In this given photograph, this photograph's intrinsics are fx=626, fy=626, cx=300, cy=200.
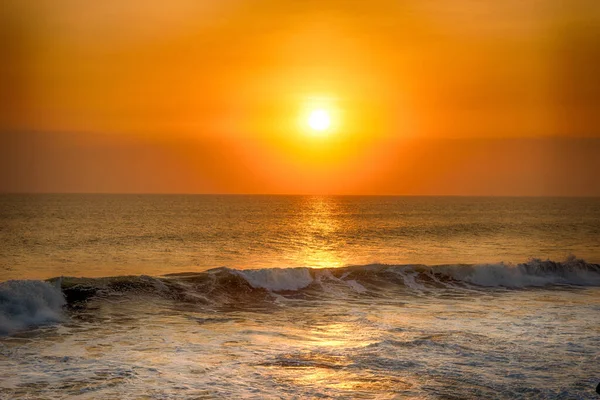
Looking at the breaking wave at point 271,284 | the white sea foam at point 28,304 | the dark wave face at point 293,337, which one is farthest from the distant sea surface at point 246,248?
the dark wave face at point 293,337

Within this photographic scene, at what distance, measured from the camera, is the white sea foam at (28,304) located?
74.9ft

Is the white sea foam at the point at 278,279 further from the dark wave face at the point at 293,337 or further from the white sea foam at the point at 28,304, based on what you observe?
the white sea foam at the point at 28,304

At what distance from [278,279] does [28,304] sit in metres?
13.0

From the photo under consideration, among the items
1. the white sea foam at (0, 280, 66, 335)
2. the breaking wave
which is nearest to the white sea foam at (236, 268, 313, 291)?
the breaking wave

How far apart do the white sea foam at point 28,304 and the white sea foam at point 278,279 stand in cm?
974

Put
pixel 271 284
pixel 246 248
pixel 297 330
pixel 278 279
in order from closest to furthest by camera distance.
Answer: pixel 297 330, pixel 271 284, pixel 278 279, pixel 246 248

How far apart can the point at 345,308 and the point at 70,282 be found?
512 inches

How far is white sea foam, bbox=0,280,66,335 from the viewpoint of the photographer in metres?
22.8

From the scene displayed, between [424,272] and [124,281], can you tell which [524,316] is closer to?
[424,272]

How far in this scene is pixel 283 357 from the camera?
56.2 ft

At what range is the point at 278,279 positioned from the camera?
109 feet

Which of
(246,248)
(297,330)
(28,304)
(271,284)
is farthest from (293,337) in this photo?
(246,248)

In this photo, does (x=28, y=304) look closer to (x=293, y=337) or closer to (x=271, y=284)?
(x=293, y=337)

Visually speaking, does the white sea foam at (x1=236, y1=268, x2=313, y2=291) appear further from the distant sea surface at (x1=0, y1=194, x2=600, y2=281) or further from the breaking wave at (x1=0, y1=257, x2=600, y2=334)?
the distant sea surface at (x1=0, y1=194, x2=600, y2=281)
